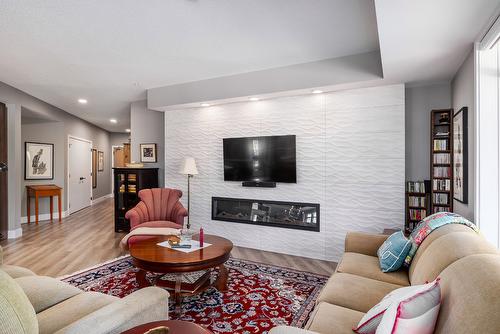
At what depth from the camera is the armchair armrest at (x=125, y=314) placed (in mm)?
1211

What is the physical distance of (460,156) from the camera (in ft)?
8.80

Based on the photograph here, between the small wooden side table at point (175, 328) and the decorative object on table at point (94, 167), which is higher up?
the decorative object on table at point (94, 167)

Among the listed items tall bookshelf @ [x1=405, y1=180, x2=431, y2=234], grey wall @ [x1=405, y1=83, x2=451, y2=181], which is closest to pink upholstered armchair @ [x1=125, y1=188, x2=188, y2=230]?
tall bookshelf @ [x1=405, y1=180, x2=431, y2=234]

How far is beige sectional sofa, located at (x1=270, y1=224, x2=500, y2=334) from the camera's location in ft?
3.11

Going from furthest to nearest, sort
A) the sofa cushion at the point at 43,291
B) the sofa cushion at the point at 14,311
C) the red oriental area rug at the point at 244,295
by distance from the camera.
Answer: the red oriental area rug at the point at 244,295, the sofa cushion at the point at 43,291, the sofa cushion at the point at 14,311

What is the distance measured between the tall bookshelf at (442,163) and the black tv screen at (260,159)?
1664mm

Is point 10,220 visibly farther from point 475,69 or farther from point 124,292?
point 475,69

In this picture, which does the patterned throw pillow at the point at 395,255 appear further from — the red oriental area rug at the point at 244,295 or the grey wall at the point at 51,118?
the grey wall at the point at 51,118

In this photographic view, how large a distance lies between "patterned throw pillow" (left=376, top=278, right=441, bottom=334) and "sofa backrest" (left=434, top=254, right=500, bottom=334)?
1.8 inches

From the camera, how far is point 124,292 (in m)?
2.70

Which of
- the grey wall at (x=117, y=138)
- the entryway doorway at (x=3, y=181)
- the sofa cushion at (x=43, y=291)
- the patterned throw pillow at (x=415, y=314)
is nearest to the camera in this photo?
the patterned throw pillow at (x=415, y=314)

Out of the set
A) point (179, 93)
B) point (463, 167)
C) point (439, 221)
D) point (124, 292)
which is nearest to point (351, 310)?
point (439, 221)

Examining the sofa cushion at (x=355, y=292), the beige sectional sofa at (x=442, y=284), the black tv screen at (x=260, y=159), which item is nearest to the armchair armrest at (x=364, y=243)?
the beige sectional sofa at (x=442, y=284)

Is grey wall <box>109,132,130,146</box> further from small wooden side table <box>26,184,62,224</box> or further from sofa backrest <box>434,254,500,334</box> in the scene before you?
sofa backrest <box>434,254,500,334</box>
